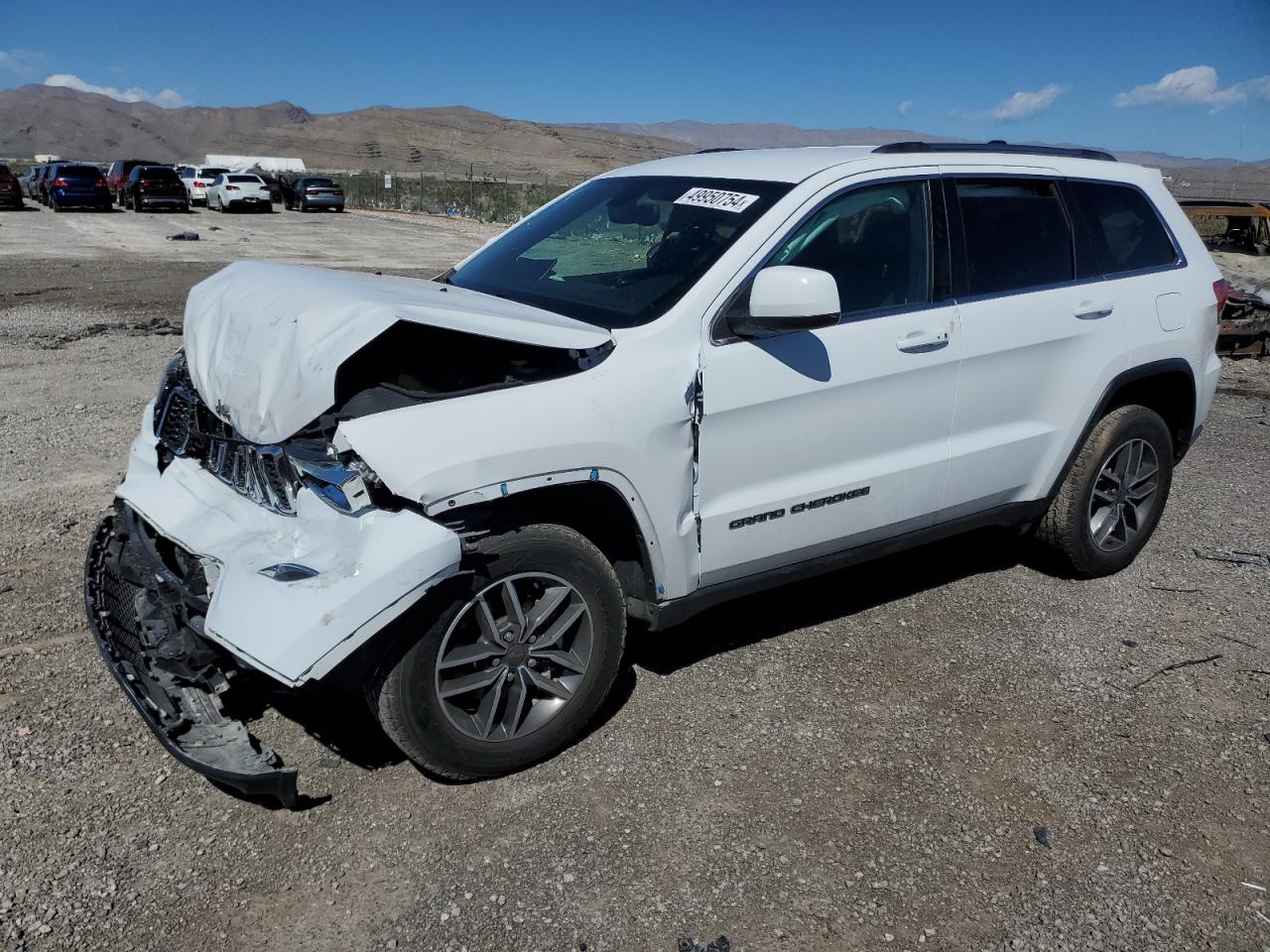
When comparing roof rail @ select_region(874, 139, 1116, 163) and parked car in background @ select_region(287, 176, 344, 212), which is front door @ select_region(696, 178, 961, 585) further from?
parked car in background @ select_region(287, 176, 344, 212)

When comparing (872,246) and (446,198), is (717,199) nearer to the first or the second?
(872,246)

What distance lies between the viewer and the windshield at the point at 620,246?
3535 mm

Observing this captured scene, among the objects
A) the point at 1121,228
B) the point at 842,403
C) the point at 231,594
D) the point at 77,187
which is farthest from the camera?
the point at 77,187

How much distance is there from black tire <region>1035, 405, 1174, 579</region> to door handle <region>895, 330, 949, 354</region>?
118 cm

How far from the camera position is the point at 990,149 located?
4398mm

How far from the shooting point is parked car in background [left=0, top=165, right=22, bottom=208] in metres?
35.8

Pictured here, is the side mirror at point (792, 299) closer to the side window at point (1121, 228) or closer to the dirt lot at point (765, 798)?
the dirt lot at point (765, 798)

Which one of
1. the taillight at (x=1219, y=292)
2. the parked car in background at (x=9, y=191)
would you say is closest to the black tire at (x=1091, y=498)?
the taillight at (x=1219, y=292)

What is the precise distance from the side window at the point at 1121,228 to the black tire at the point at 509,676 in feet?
9.39

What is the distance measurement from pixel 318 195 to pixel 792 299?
133 ft

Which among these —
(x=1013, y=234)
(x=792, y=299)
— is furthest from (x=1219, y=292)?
(x=792, y=299)

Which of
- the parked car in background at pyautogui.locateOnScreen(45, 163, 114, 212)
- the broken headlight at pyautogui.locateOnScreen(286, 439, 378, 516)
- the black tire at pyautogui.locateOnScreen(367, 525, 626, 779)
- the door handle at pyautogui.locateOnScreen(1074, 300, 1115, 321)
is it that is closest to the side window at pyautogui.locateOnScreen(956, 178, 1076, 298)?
the door handle at pyautogui.locateOnScreen(1074, 300, 1115, 321)

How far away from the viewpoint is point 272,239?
2573 cm

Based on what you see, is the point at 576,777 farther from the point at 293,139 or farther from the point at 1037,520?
the point at 293,139
